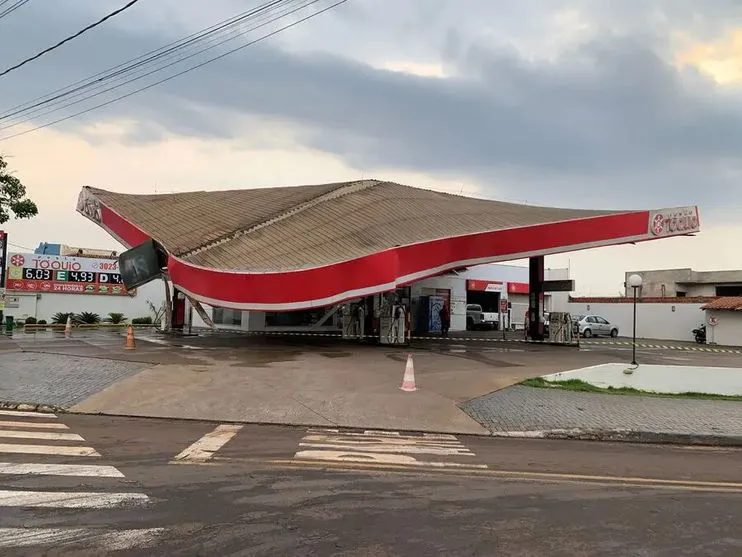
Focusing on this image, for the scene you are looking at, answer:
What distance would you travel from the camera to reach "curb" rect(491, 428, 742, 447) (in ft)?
35.2

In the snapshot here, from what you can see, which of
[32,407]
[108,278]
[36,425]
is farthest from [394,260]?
[108,278]

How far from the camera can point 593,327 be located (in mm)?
43406

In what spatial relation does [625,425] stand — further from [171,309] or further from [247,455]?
[171,309]

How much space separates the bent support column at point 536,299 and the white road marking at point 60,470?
26.8 meters

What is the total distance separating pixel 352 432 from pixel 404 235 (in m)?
14.1

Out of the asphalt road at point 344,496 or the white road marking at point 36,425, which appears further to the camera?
the white road marking at point 36,425

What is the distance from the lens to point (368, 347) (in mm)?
23781

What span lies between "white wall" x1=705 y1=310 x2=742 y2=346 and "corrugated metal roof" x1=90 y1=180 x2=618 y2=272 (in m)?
14.5

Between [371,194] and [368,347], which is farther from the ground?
[371,194]

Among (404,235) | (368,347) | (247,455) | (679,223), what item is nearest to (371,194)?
(404,235)

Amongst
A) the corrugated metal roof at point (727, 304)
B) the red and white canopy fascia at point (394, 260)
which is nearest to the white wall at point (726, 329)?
the corrugated metal roof at point (727, 304)

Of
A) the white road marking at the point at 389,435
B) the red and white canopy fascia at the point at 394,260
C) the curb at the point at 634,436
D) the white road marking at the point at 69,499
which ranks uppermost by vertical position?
the red and white canopy fascia at the point at 394,260

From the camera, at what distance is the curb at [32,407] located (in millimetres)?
11213

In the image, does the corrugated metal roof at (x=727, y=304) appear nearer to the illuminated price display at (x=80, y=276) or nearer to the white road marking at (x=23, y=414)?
the white road marking at (x=23, y=414)
